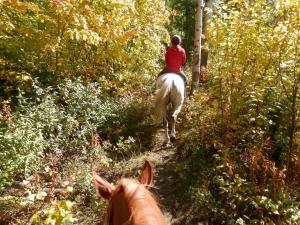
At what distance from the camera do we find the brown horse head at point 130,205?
6.50ft

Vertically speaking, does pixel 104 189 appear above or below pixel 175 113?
below

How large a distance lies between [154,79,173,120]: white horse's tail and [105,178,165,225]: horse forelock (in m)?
5.71

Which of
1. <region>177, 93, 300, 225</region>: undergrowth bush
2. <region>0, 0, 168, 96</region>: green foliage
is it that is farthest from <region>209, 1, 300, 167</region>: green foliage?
<region>0, 0, 168, 96</region>: green foliage

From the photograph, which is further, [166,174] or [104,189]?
[166,174]

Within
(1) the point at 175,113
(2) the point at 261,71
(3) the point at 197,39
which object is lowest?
(1) the point at 175,113

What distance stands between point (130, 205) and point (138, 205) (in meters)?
0.06

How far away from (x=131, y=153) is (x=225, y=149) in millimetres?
2307

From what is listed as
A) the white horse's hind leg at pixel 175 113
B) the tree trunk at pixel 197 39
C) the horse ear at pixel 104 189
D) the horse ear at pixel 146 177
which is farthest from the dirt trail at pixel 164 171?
the horse ear at pixel 104 189

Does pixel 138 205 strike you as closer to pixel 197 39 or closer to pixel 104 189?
pixel 104 189

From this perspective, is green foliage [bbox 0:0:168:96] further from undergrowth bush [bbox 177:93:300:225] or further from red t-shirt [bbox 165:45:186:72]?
undergrowth bush [bbox 177:93:300:225]

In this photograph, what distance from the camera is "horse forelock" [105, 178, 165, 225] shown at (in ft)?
6.42

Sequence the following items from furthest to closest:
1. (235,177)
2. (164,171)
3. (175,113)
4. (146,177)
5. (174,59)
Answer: (174,59)
(175,113)
(164,171)
(235,177)
(146,177)

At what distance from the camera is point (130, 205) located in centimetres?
212

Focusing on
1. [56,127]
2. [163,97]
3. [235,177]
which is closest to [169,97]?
[163,97]
